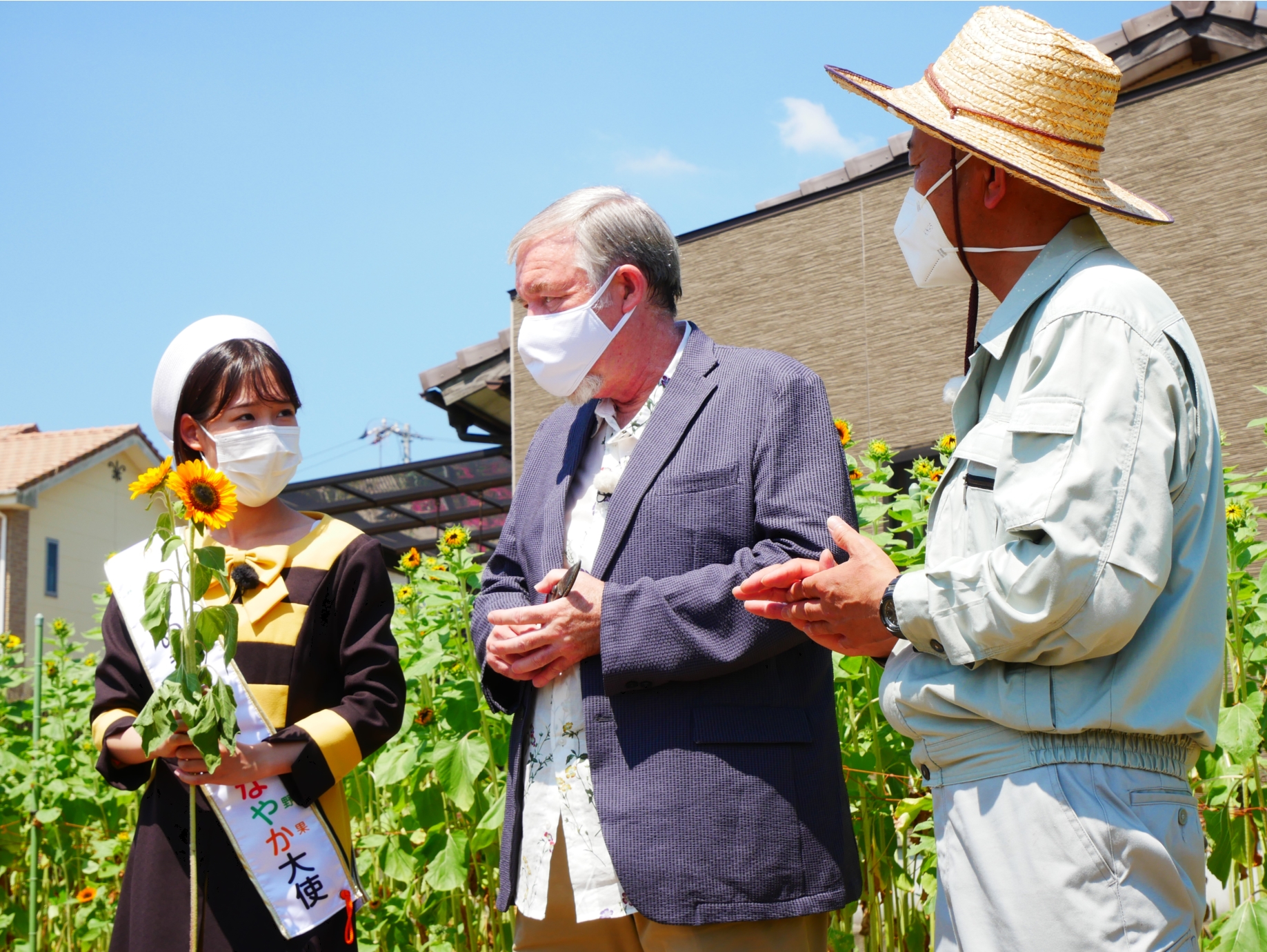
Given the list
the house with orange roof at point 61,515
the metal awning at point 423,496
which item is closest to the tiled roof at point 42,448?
the house with orange roof at point 61,515

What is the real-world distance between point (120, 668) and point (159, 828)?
37 centimetres

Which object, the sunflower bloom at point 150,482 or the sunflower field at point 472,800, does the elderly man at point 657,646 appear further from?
the sunflower field at point 472,800

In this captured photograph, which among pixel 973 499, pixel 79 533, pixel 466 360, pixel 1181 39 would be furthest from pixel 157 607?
pixel 79 533

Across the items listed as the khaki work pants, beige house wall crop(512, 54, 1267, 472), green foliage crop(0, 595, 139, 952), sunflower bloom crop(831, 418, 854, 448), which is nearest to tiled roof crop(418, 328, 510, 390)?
beige house wall crop(512, 54, 1267, 472)

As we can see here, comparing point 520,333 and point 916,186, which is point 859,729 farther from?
point 916,186

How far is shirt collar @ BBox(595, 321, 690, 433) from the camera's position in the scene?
252 cm

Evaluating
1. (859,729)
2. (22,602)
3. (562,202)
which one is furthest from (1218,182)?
(22,602)

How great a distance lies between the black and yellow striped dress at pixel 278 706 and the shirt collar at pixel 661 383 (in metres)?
0.56

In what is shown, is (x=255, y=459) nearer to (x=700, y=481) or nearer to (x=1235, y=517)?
(x=700, y=481)

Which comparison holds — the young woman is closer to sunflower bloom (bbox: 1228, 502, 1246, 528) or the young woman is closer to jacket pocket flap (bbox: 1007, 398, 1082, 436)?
jacket pocket flap (bbox: 1007, 398, 1082, 436)

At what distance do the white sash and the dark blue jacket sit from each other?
0.32 meters

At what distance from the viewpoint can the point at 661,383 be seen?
252cm

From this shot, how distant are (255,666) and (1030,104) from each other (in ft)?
5.59

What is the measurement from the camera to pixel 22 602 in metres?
21.9
